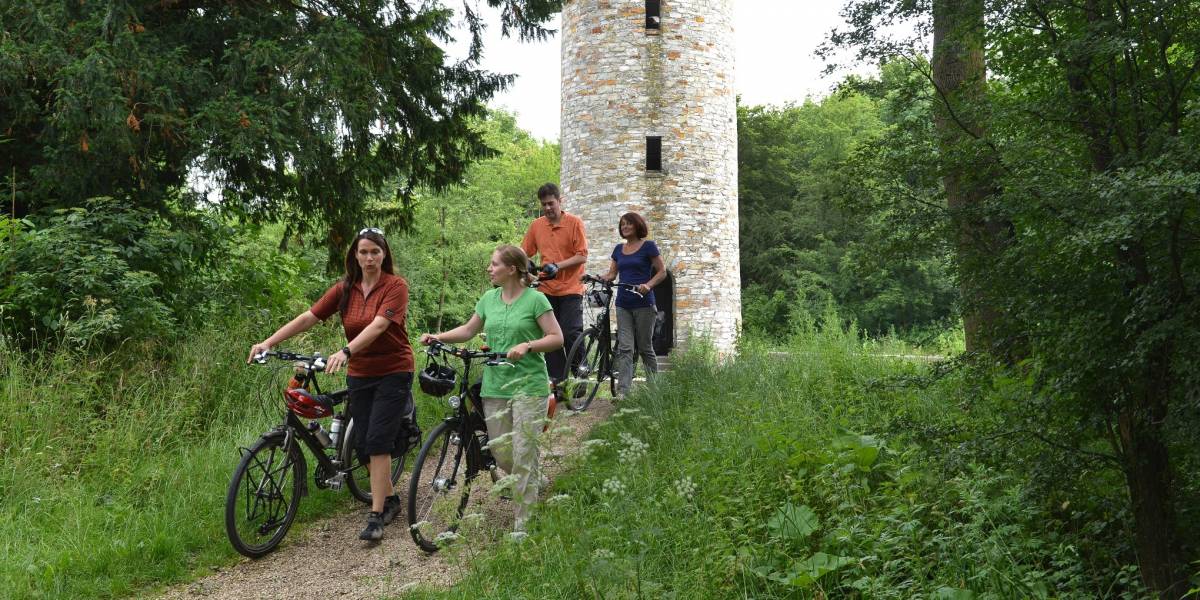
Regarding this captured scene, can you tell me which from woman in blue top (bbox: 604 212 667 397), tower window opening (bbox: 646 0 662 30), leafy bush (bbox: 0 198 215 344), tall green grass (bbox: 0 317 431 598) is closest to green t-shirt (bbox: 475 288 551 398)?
tall green grass (bbox: 0 317 431 598)

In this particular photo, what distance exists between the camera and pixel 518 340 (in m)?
4.84

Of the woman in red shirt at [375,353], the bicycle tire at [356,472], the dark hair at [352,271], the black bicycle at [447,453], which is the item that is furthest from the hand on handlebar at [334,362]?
the bicycle tire at [356,472]

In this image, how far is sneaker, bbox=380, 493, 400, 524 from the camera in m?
5.34

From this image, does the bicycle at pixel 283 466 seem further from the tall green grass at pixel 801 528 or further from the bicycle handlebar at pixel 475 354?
the tall green grass at pixel 801 528

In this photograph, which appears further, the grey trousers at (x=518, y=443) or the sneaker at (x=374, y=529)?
the sneaker at (x=374, y=529)

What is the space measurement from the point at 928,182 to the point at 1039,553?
1.64m

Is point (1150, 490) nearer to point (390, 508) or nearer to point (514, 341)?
point (514, 341)

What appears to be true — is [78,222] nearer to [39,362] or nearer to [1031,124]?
[39,362]

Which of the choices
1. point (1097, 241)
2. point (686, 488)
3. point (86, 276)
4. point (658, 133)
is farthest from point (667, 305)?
point (1097, 241)

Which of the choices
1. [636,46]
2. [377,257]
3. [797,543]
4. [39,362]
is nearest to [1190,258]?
[797,543]

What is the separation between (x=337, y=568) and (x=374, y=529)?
1.08 ft

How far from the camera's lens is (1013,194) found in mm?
3402

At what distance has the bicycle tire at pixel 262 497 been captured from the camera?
4961 mm

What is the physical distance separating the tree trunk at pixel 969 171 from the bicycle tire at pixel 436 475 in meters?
2.66
